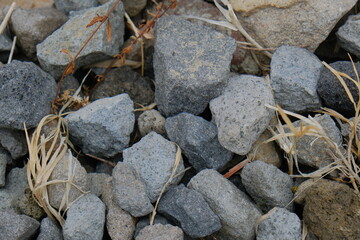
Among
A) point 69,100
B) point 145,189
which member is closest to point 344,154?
point 145,189

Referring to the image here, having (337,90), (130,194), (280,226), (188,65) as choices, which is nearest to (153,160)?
(130,194)

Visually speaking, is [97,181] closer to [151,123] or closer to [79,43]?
[151,123]

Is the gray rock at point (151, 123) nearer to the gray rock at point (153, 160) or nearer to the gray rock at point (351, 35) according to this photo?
the gray rock at point (153, 160)

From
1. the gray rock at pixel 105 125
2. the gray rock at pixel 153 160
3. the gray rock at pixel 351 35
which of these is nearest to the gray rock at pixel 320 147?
the gray rock at pixel 351 35

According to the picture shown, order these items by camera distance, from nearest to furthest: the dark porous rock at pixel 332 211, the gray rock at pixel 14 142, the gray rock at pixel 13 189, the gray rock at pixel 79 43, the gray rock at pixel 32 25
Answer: the dark porous rock at pixel 332 211 → the gray rock at pixel 13 189 → the gray rock at pixel 14 142 → the gray rock at pixel 79 43 → the gray rock at pixel 32 25

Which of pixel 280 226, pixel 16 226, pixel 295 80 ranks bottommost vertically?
pixel 280 226

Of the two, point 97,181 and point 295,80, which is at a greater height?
point 295,80

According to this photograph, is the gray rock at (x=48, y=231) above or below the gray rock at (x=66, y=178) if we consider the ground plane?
below

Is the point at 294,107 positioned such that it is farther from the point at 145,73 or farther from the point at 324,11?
the point at 145,73
